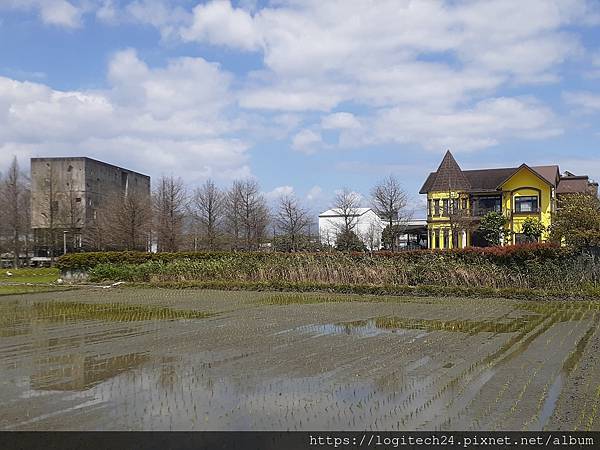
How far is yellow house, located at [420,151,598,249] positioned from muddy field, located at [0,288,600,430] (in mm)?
29832

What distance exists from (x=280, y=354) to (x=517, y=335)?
4910 millimetres

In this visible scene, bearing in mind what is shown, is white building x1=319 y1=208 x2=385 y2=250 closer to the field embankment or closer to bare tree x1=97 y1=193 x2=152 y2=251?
bare tree x1=97 y1=193 x2=152 y2=251

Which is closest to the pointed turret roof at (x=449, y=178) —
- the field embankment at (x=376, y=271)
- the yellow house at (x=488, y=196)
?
the yellow house at (x=488, y=196)

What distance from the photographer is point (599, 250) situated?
2009 centimetres

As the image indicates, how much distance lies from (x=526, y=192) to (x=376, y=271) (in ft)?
86.2

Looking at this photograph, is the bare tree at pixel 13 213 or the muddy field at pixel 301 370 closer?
the muddy field at pixel 301 370

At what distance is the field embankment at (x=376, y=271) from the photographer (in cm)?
1997

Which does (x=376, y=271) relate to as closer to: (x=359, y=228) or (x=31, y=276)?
(x=31, y=276)

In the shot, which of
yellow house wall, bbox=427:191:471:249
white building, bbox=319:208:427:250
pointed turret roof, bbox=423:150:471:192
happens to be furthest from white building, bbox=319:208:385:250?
pointed turret roof, bbox=423:150:471:192

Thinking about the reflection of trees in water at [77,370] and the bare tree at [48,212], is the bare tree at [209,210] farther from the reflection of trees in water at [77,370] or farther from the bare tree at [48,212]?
the reflection of trees in water at [77,370]

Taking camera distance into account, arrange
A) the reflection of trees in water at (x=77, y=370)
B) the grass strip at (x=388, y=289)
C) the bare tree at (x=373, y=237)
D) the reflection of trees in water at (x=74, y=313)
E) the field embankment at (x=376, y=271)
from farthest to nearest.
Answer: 1. the bare tree at (x=373, y=237)
2. the field embankment at (x=376, y=271)
3. the grass strip at (x=388, y=289)
4. the reflection of trees in water at (x=74, y=313)
5. the reflection of trees in water at (x=77, y=370)

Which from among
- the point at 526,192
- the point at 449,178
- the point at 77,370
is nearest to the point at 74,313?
the point at 77,370

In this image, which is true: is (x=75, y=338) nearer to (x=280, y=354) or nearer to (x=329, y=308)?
(x=280, y=354)

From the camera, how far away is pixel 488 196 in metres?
46.9
